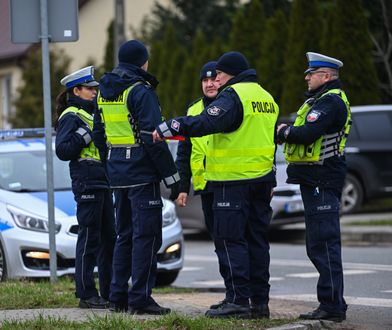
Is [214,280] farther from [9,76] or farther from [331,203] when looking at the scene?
[9,76]

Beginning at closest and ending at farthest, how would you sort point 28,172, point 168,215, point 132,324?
point 132,324 → point 168,215 → point 28,172

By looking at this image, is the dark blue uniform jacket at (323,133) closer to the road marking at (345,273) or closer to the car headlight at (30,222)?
the car headlight at (30,222)

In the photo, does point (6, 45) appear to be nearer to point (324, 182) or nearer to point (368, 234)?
point (368, 234)

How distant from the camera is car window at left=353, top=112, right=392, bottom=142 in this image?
2009cm

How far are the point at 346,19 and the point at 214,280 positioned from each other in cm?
1170

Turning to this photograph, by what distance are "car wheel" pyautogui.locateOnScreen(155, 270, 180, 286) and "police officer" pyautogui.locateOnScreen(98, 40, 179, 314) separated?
380cm

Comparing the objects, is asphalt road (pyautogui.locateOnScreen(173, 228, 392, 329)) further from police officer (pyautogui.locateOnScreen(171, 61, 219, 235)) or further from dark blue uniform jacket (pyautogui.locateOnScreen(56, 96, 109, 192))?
dark blue uniform jacket (pyautogui.locateOnScreen(56, 96, 109, 192))

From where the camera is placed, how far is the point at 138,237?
8102mm

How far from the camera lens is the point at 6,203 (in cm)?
1151

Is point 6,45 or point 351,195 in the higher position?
point 6,45

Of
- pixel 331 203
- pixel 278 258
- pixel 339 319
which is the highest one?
pixel 331 203

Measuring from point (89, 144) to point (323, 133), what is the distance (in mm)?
2026

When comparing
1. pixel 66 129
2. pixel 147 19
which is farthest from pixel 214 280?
pixel 147 19

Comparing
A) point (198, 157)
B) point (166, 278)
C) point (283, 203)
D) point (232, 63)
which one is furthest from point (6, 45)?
point (232, 63)
